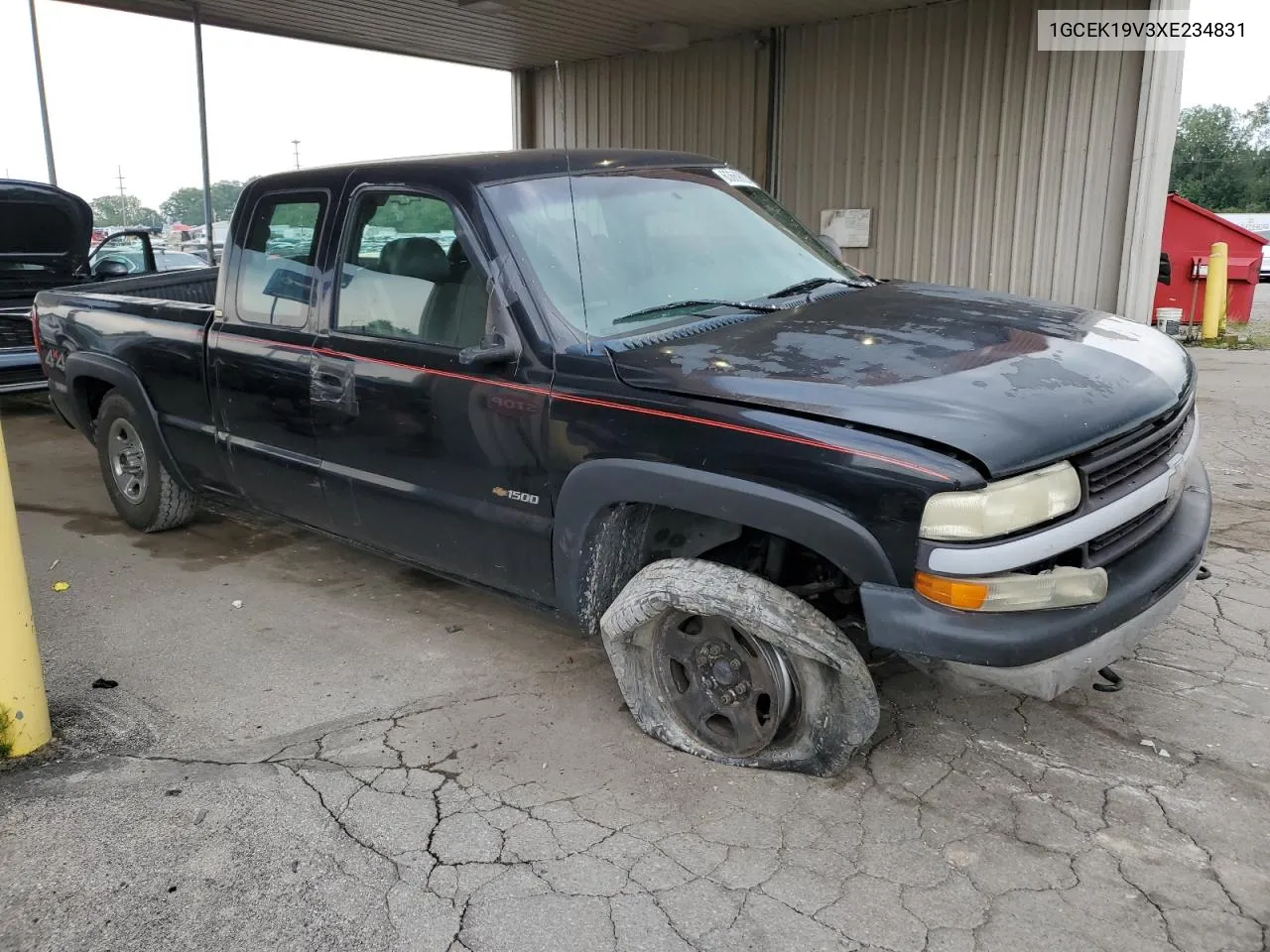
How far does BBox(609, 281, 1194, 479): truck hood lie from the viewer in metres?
2.53

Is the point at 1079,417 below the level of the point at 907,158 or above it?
below

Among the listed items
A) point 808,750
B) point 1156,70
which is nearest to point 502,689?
point 808,750

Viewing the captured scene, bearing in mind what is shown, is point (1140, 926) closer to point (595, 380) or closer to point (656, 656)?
point (656, 656)

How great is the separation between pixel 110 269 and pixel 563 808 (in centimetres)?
790

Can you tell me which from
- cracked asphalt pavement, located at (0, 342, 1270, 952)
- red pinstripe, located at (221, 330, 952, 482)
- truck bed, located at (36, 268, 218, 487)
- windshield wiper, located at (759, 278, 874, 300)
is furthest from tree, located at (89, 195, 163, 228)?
windshield wiper, located at (759, 278, 874, 300)

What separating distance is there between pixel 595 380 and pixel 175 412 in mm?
2793

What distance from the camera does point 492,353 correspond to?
323 cm

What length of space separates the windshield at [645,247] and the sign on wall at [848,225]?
7.87 meters

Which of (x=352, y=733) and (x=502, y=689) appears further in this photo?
(x=502, y=689)

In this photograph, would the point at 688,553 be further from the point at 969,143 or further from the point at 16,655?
the point at 969,143

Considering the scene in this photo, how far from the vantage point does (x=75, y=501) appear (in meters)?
6.39

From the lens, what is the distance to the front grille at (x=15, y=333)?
8344 millimetres

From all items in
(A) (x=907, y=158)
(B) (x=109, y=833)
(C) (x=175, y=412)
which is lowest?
(B) (x=109, y=833)

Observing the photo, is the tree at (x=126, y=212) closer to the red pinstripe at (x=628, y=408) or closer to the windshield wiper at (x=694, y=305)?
the red pinstripe at (x=628, y=408)
